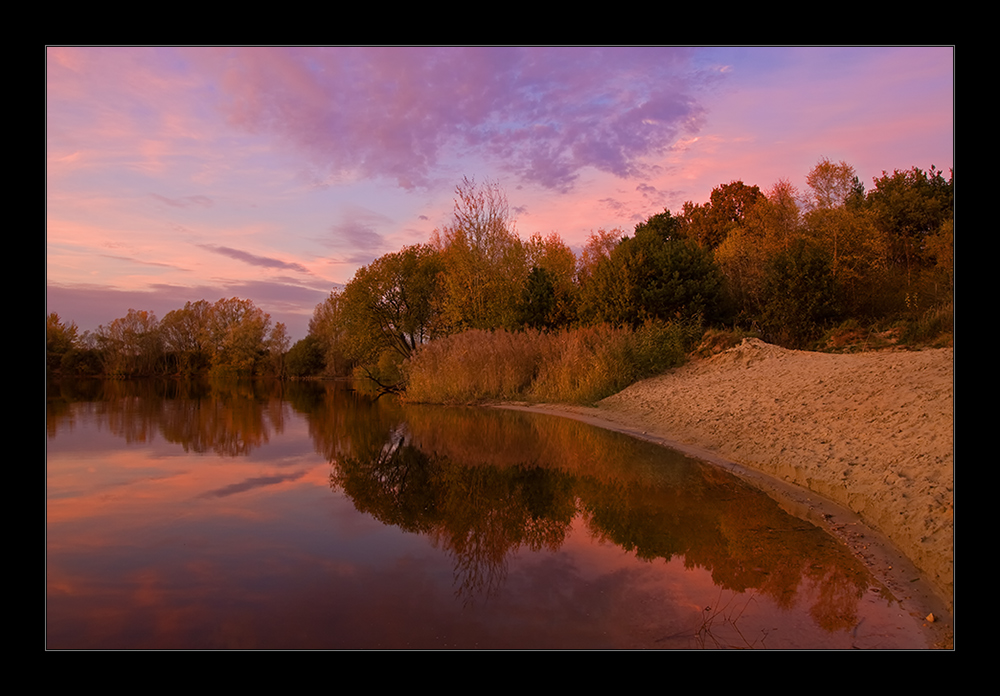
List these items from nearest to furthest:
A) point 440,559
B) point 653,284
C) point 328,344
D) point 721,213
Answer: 1. point 440,559
2. point 653,284
3. point 721,213
4. point 328,344

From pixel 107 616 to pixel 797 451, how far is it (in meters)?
8.93

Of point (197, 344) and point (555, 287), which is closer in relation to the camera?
point (555, 287)

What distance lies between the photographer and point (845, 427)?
27.8ft

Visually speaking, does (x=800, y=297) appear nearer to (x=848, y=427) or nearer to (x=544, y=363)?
(x=544, y=363)

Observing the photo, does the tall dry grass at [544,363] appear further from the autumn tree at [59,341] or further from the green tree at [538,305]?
the autumn tree at [59,341]

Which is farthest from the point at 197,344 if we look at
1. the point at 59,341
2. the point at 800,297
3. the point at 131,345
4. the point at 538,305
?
the point at 800,297

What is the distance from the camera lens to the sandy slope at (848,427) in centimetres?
550

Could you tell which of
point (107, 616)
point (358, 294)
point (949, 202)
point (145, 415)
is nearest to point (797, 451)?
point (107, 616)

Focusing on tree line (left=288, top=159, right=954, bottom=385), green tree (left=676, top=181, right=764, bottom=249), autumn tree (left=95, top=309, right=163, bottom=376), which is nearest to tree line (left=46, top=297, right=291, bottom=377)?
autumn tree (left=95, top=309, right=163, bottom=376)

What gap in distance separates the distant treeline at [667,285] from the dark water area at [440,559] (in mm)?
10493

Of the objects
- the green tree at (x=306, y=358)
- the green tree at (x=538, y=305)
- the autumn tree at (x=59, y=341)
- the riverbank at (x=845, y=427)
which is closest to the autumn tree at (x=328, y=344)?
the green tree at (x=306, y=358)

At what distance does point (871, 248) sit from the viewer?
2516cm

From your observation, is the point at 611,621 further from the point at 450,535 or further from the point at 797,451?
the point at 797,451

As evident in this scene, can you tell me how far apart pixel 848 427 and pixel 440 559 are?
6.92 m
